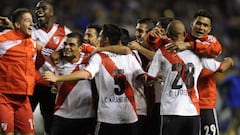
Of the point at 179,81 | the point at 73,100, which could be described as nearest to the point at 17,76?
the point at 73,100

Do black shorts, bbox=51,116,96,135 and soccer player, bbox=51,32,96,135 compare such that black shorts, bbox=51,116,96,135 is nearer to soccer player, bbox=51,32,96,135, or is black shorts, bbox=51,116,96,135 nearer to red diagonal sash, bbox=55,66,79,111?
soccer player, bbox=51,32,96,135

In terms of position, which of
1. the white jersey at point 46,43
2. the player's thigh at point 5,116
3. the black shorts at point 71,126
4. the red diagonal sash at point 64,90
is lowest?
the black shorts at point 71,126

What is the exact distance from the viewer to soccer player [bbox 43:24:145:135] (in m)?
9.41

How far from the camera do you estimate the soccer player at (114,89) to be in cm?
941

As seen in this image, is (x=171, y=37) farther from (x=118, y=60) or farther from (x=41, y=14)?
(x=41, y=14)

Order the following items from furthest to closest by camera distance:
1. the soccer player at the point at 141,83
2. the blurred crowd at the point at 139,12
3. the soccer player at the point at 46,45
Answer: the blurred crowd at the point at 139,12
the soccer player at the point at 46,45
the soccer player at the point at 141,83

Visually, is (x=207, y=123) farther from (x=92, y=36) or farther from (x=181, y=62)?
(x=92, y=36)

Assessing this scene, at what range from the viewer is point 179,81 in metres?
9.21

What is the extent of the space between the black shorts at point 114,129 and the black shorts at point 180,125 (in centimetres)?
47

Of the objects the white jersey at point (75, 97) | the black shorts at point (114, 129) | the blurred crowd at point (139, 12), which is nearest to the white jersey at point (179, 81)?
the black shorts at point (114, 129)

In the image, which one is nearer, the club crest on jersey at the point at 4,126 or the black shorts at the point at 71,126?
the club crest on jersey at the point at 4,126

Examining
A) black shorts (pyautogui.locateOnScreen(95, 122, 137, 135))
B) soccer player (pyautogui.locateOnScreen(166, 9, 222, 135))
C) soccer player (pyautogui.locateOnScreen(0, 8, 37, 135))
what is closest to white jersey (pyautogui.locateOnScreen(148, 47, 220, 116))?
soccer player (pyautogui.locateOnScreen(166, 9, 222, 135))

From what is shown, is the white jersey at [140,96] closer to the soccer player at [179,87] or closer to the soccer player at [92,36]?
the soccer player at [179,87]

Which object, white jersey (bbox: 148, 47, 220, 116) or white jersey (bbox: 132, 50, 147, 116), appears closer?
white jersey (bbox: 148, 47, 220, 116)
